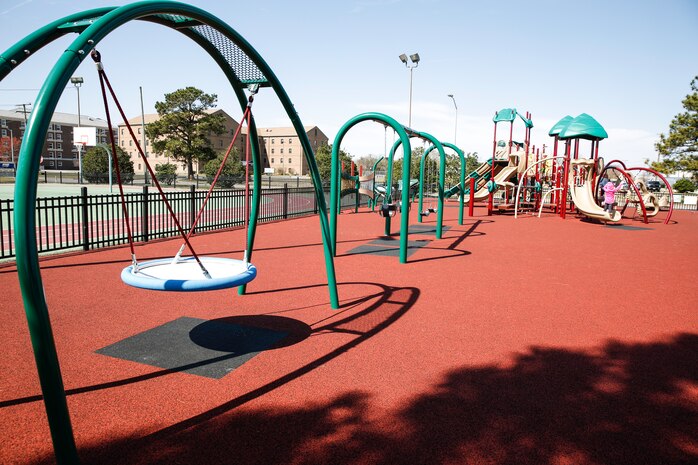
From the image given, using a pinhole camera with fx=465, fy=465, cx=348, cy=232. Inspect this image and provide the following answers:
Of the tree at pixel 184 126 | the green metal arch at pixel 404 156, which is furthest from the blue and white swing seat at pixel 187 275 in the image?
the tree at pixel 184 126

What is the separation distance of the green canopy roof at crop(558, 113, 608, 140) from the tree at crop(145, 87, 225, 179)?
45.0 meters

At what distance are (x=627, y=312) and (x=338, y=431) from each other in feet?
15.7

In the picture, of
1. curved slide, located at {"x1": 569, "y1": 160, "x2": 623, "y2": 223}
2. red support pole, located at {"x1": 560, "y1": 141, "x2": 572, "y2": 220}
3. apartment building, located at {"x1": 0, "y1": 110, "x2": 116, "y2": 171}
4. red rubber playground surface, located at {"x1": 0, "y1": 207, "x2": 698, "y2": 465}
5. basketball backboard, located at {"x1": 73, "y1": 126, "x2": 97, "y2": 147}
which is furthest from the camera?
apartment building, located at {"x1": 0, "y1": 110, "x2": 116, "y2": 171}

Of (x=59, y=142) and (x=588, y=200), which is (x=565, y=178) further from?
(x=59, y=142)

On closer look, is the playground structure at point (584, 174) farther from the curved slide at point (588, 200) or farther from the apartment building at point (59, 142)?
the apartment building at point (59, 142)

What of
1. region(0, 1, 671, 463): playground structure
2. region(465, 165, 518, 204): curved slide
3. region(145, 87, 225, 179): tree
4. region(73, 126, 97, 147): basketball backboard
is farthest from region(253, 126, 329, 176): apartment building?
region(0, 1, 671, 463): playground structure

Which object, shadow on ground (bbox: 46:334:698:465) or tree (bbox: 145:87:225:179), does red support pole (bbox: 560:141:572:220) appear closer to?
shadow on ground (bbox: 46:334:698:465)

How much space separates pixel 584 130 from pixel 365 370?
764 inches

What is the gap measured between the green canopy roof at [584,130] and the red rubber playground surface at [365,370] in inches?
539

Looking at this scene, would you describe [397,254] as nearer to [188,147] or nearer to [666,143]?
[666,143]

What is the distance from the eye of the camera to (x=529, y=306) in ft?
20.1

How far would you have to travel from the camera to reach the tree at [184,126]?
5550 centimetres

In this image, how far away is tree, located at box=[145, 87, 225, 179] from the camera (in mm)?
55500

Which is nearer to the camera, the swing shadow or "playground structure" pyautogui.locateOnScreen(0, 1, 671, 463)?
"playground structure" pyautogui.locateOnScreen(0, 1, 671, 463)
